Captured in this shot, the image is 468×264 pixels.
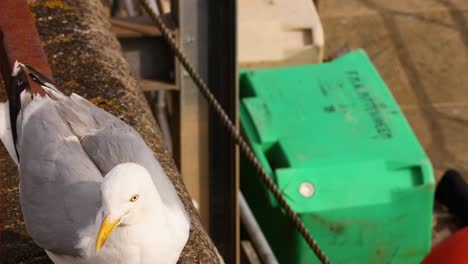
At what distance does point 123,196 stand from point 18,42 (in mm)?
737

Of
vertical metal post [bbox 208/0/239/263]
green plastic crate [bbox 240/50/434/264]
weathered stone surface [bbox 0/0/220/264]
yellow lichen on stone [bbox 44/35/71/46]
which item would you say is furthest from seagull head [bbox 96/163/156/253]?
green plastic crate [bbox 240/50/434/264]

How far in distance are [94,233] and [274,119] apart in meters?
2.13

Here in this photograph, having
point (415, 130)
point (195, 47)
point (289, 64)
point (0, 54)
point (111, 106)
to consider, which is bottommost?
point (415, 130)

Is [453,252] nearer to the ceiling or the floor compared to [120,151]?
nearer to the floor

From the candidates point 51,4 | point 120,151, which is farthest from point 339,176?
point 120,151

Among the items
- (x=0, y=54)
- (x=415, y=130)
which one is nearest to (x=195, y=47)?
(x=0, y=54)

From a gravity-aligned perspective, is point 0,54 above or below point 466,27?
above

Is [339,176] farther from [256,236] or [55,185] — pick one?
[55,185]

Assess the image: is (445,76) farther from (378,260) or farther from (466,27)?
(378,260)

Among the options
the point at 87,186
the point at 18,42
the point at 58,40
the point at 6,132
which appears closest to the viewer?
the point at 87,186

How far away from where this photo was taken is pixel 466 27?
6.39 meters

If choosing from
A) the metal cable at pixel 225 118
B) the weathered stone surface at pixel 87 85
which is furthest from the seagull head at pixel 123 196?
the metal cable at pixel 225 118

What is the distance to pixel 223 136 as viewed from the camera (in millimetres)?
3740

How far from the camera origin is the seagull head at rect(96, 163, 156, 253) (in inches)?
69.7
